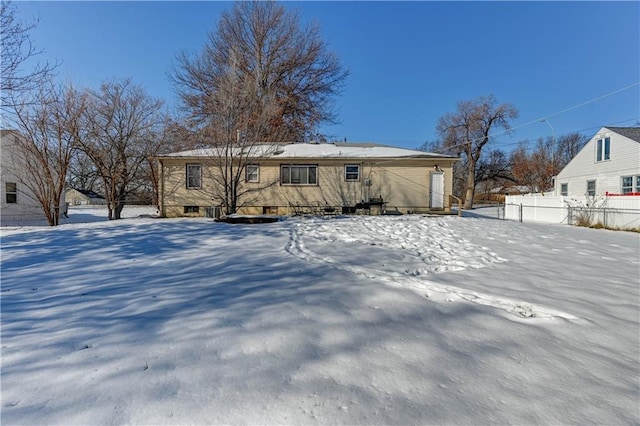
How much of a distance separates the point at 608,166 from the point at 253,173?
71.1 feet

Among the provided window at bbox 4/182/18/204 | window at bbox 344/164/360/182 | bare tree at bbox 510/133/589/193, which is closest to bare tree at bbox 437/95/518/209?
bare tree at bbox 510/133/589/193

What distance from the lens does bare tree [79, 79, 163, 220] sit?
15.9 metres

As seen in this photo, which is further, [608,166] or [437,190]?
[608,166]

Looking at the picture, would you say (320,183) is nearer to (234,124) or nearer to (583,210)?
(234,124)

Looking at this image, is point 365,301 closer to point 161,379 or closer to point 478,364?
point 478,364

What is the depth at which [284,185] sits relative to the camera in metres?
14.3

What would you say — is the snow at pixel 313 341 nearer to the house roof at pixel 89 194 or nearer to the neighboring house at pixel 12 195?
the neighboring house at pixel 12 195

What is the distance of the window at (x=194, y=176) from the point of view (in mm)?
13719

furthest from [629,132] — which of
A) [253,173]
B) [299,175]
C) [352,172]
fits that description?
[253,173]

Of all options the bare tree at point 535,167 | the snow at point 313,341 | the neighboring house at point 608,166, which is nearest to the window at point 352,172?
the snow at point 313,341

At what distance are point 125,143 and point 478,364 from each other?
64.9ft

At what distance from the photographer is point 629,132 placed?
18.0 metres

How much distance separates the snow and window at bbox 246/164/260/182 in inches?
370

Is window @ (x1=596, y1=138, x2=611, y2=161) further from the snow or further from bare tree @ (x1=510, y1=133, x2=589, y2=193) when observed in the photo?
the snow
